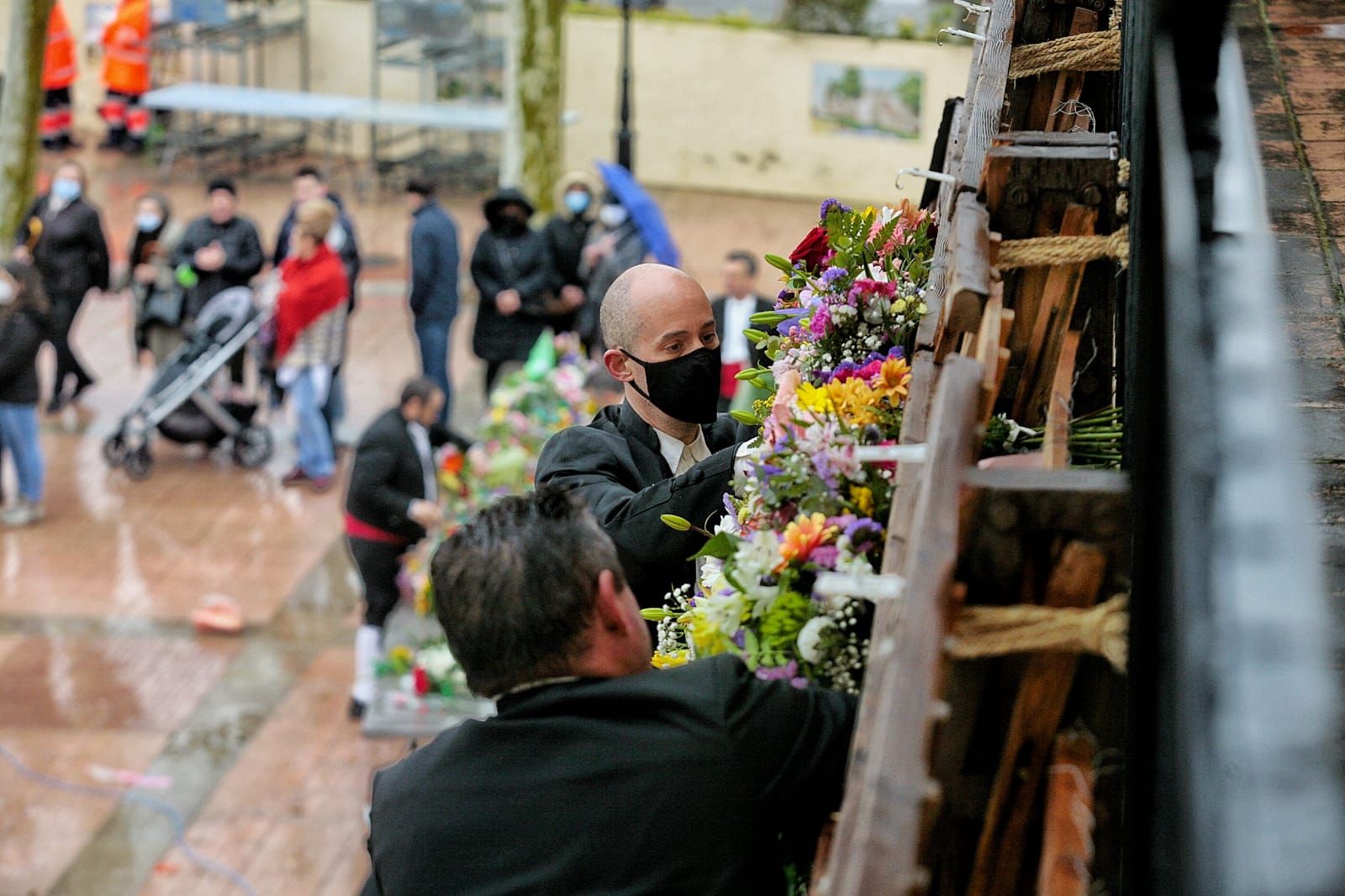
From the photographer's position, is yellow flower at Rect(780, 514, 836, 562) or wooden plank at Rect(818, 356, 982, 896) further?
yellow flower at Rect(780, 514, 836, 562)

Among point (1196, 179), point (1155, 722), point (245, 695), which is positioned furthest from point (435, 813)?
point (245, 695)

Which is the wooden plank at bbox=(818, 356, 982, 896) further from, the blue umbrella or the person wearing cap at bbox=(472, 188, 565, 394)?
the person wearing cap at bbox=(472, 188, 565, 394)

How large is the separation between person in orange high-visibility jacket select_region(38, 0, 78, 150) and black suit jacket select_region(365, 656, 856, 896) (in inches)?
729

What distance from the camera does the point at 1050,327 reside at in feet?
8.37

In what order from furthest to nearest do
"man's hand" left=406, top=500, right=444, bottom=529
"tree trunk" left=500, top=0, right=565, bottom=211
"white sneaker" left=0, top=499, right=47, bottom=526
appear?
1. "tree trunk" left=500, top=0, right=565, bottom=211
2. "white sneaker" left=0, top=499, right=47, bottom=526
3. "man's hand" left=406, top=500, right=444, bottom=529

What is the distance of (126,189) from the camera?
1814 centimetres

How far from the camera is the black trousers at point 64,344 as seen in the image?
469 inches

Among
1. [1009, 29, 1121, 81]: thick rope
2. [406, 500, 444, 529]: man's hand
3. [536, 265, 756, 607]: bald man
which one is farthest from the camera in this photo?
[406, 500, 444, 529]: man's hand

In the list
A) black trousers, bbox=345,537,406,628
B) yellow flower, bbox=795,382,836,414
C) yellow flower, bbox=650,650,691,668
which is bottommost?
black trousers, bbox=345,537,406,628

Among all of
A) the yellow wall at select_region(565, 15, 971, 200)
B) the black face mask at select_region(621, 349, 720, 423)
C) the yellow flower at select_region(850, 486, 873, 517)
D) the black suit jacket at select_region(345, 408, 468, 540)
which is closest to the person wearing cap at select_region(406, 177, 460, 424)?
the black suit jacket at select_region(345, 408, 468, 540)

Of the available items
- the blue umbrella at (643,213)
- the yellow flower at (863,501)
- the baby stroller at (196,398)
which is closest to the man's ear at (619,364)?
the yellow flower at (863,501)

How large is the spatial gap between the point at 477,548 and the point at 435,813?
350 mm

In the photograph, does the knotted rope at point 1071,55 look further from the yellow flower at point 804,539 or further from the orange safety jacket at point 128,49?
the orange safety jacket at point 128,49

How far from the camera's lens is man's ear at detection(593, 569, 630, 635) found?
7.02 ft
